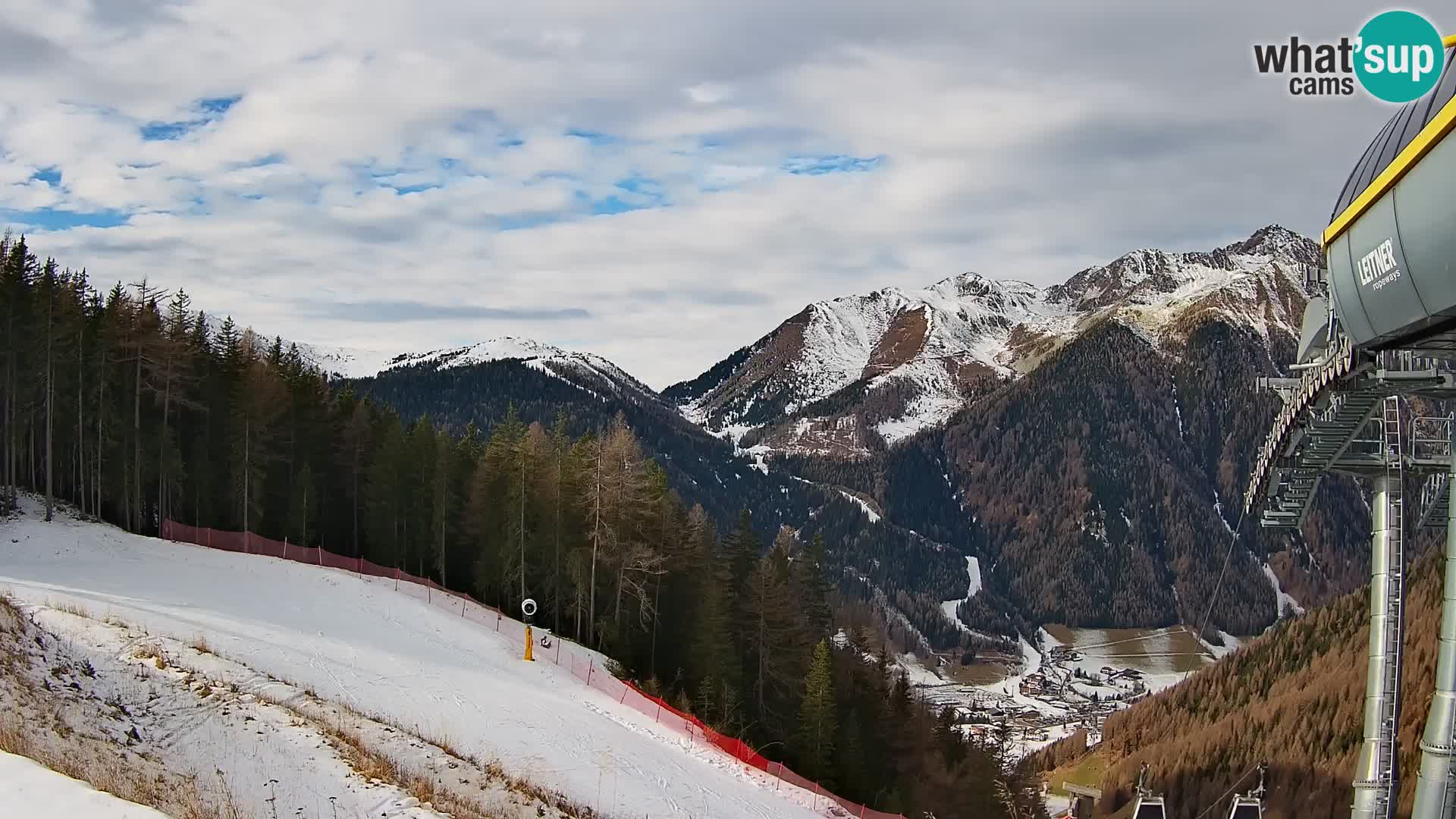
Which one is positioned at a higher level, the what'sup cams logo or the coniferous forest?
the what'sup cams logo

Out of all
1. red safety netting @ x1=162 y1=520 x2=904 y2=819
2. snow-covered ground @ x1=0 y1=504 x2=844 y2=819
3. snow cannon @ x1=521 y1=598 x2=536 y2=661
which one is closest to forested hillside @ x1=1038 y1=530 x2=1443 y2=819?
red safety netting @ x1=162 y1=520 x2=904 y2=819

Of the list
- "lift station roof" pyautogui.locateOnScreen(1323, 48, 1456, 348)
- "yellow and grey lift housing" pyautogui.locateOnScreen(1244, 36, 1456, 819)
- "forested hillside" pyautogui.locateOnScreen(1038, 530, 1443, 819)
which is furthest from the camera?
"forested hillside" pyautogui.locateOnScreen(1038, 530, 1443, 819)

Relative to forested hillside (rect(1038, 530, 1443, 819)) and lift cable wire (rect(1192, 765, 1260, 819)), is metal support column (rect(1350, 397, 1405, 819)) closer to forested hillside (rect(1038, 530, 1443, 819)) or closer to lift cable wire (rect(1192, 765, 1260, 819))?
forested hillside (rect(1038, 530, 1443, 819))

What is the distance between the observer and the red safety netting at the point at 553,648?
99.5ft

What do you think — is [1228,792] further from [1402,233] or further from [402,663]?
[1402,233]

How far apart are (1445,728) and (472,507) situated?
39876 mm

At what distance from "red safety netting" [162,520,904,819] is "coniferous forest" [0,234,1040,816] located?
6.79 ft

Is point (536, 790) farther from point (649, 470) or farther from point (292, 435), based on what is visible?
point (292, 435)

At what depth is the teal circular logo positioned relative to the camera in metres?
12.9

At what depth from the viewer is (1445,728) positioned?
52.4ft

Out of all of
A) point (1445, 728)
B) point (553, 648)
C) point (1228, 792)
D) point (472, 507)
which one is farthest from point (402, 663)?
point (1228, 792)

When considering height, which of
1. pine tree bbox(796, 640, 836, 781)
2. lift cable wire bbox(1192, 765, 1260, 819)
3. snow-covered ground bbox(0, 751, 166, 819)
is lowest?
lift cable wire bbox(1192, 765, 1260, 819)

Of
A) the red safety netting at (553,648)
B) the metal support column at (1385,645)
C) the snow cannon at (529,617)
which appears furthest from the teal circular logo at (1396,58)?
the snow cannon at (529,617)

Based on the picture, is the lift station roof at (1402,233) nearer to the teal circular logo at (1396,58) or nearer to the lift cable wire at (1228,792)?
the teal circular logo at (1396,58)
